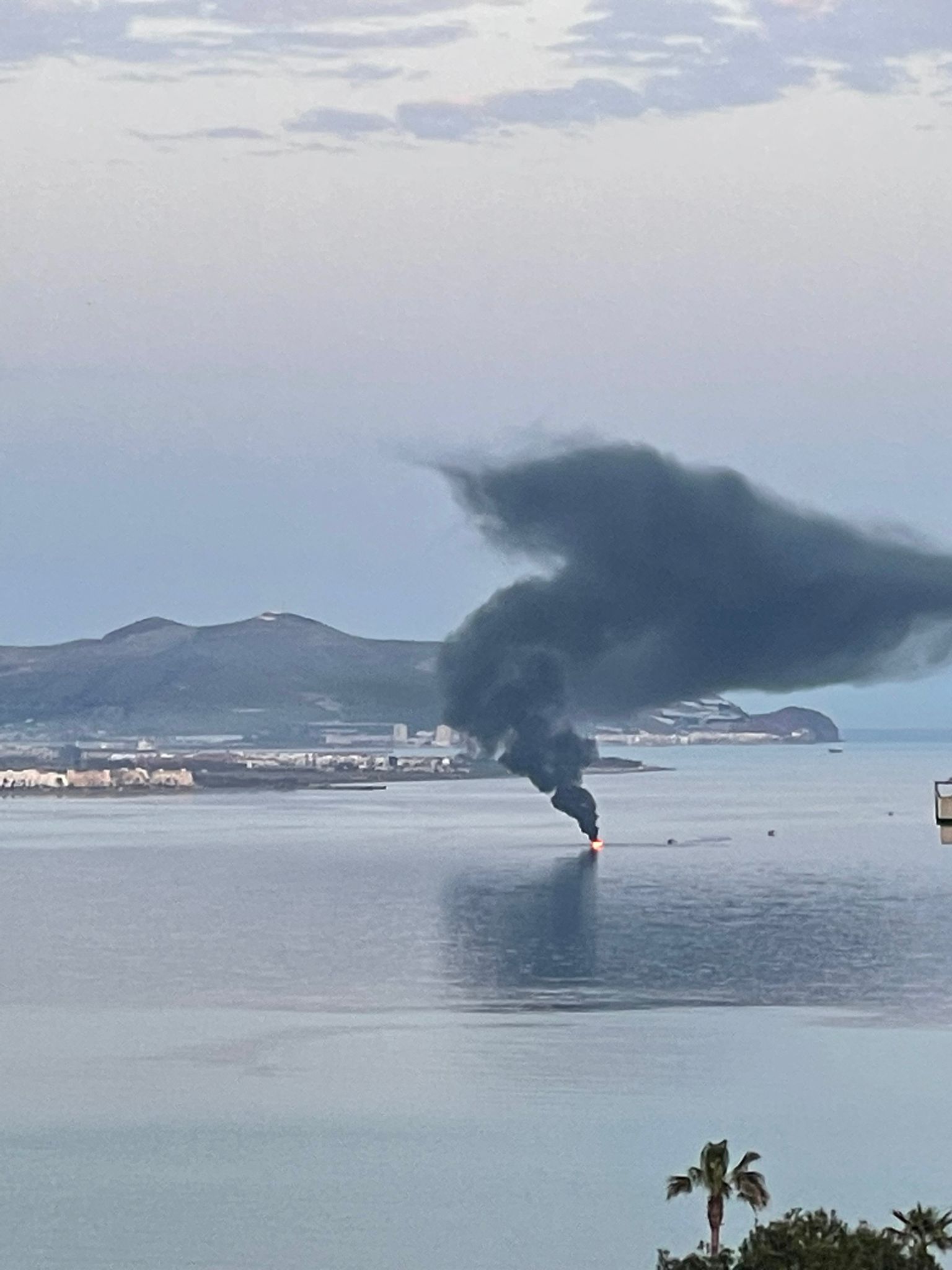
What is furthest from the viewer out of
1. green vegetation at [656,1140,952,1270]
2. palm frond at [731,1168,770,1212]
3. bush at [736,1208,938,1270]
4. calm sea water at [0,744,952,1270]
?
calm sea water at [0,744,952,1270]

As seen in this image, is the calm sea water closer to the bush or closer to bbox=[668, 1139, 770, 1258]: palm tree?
bbox=[668, 1139, 770, 1258]: palm tree

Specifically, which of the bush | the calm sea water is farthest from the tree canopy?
the calm sea water

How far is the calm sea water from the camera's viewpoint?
44719mm

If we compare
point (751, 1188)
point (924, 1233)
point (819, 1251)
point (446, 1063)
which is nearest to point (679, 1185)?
point (751, 1188)

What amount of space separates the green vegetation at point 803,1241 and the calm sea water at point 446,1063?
22.9ft

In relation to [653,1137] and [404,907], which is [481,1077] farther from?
[404,907]

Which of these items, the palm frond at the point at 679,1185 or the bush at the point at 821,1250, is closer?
the bush at the point at 821,1250

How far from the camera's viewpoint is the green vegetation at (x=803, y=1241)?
29.9 meters

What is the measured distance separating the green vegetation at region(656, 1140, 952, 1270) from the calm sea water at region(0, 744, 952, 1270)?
275 inches

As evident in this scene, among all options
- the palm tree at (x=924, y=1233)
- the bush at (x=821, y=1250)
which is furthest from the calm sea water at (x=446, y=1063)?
the bush at (x=821, y=1250)

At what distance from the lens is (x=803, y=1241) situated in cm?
3036

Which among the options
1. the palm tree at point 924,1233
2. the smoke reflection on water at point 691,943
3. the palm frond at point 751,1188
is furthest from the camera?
the smoke reflection on water at point 691,943

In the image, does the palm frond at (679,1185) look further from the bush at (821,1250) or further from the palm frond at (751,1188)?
the bush at (821,1250)

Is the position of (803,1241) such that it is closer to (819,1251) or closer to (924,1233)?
(819,1251)
